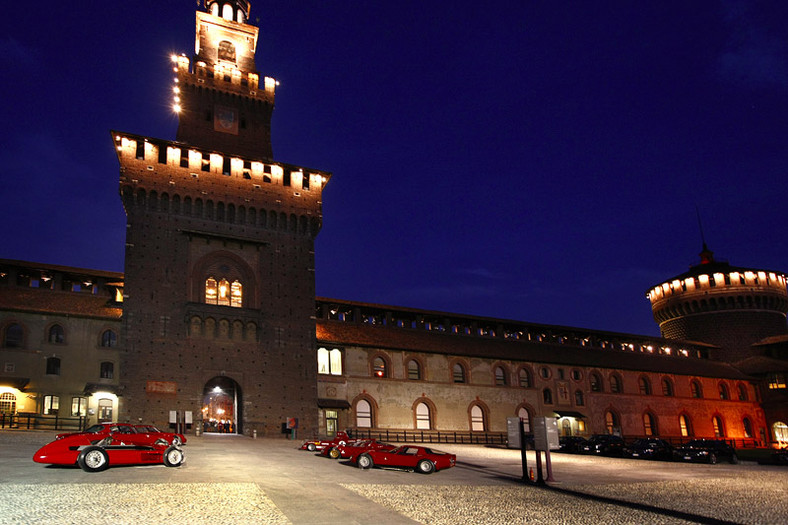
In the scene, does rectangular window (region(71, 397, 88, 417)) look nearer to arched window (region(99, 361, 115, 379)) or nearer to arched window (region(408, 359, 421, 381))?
arched window (region(99, 361, 115, 379))

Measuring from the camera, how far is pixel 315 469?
71.7ft

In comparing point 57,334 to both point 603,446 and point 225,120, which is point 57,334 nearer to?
point 225,120

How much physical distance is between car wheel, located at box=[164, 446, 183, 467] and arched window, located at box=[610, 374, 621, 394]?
45069 millimetres

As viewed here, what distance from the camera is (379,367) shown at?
47000 millimetres

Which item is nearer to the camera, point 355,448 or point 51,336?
point 355,448

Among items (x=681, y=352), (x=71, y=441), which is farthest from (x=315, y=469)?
(x=681, y=352)

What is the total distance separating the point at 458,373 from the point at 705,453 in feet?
69.0

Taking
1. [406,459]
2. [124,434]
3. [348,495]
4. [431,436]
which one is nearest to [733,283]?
[431,436]

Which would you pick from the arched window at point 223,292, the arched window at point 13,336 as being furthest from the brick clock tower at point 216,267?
the arched window at point 13,336

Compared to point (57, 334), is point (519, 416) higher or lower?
lower

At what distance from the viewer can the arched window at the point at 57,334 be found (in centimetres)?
3738

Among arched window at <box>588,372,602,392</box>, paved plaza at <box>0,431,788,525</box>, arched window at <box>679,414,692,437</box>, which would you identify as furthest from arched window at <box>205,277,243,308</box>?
arched window at <box>679,414,692,437</box>

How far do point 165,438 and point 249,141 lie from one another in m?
30.4

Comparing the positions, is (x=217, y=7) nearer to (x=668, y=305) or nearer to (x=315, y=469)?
(x=315, y=469)
